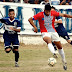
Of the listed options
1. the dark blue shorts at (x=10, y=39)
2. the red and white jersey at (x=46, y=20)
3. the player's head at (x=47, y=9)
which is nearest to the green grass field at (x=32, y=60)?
the dark blue shorts at (x=10, y=39)

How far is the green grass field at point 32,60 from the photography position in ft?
42.1

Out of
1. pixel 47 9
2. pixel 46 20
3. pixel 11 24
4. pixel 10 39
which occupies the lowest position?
pixel 10 39

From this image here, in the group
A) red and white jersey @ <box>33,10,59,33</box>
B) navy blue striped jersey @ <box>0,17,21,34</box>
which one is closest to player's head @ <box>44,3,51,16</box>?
red and white jersey @ <box>33,10,59,33</box>

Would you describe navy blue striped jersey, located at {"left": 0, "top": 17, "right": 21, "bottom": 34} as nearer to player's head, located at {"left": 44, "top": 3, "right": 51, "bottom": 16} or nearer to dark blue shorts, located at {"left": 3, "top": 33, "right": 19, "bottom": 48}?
dark blue shorts, located at {"left": 3, "top": 33, "right": 19, "bottom": 48}

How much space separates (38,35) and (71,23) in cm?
218

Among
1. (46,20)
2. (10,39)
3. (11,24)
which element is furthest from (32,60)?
(46,20)

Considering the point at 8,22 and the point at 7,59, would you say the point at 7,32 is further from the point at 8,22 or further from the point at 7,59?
the point at 7,59

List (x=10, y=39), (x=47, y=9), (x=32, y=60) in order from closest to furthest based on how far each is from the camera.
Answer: (x=47, y=9) < (x=10, y=39) < (x=32, y=60)

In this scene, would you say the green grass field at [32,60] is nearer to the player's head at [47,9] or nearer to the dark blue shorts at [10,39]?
the dark blue shorts at [10,39]

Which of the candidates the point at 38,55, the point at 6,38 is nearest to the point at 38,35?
the point at 38,55

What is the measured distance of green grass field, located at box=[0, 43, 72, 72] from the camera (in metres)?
12.8

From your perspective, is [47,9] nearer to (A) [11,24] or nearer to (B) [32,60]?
(A) [11,24]

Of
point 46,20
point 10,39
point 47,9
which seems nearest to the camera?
point 47,9

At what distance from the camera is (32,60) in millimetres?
15938
